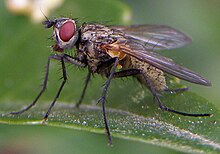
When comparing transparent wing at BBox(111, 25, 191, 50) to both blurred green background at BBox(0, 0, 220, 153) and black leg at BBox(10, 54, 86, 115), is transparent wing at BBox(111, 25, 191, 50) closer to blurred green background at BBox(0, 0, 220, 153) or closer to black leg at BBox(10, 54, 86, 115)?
blurred green background at BBox(0, 0, 220, 153)

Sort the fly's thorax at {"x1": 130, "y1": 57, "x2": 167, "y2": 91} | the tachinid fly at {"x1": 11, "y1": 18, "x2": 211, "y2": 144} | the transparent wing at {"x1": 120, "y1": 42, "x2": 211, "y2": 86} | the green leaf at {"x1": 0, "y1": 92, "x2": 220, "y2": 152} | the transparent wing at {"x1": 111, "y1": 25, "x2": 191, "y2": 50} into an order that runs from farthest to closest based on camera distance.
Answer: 1. the transparent wing at {"x1": 111, "y1": 25, "x2": 191, "y2": 50}
2. the fly's thorax at {"x1": 130, "y1": 57, "x2": 167, "y2": 91}
3. the tachinid fly at {"x1": 11, "y1": 18, "x2": 211, "y2": 144}
4. the transparent wing at {"x1": 120, "y1": 42, "x2": 211, "y2": 86}
5. the green leaf at {"x1": 0, "y1": 92, "x2": 220, "y2": 152}

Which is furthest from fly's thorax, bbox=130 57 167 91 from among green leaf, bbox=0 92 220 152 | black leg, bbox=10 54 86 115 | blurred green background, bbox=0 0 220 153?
black leg, bbox=10 54 86 115

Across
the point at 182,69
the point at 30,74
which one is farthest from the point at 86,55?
the point at 182,69

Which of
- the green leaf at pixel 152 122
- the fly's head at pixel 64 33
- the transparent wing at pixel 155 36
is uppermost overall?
the fly's head at pixel 64 33

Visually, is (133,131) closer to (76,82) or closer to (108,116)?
(108,116)

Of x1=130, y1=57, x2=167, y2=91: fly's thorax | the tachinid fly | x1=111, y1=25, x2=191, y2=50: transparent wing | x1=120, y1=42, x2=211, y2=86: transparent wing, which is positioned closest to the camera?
x1=120, y1=42, x2=211, y2=86: transparent wing

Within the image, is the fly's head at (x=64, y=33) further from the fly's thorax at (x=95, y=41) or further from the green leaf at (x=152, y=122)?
the green leaf at (x=152, y=122)

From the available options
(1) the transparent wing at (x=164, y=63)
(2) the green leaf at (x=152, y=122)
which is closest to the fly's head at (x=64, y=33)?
(1) the transparent wing at (x=164, y=63)
